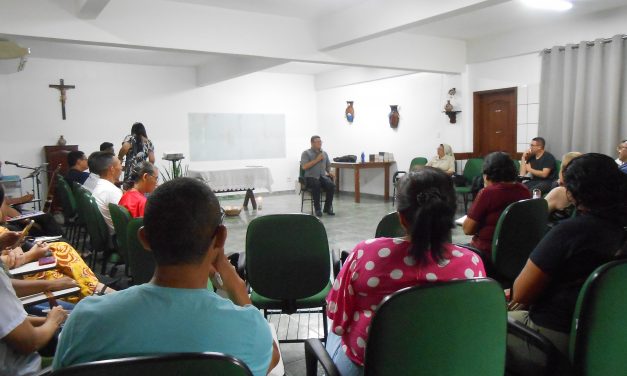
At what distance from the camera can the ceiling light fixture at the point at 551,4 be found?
5.12m

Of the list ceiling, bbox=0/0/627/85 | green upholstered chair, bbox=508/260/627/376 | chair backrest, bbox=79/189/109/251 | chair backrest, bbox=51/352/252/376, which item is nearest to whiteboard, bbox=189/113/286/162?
ceiling, bbox=0/0/627/85

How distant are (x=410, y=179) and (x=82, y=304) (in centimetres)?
96

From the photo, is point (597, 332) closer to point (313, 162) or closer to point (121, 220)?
point (121, 220)

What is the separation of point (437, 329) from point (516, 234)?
1643mm

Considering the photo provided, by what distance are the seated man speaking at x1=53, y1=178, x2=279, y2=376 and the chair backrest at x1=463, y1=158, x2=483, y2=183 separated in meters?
6.56

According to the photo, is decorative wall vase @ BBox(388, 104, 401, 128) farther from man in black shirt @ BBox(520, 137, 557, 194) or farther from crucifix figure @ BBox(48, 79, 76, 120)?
crucifix figure @ BBox(48, 79, 76, 120)

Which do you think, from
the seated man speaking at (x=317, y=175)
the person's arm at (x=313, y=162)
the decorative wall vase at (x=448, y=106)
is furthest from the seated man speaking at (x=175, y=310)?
the decorative wall vase at (x=448, y=106)

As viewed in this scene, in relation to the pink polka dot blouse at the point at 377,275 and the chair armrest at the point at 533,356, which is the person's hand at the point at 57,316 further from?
the chair armrest at the point at 533,356

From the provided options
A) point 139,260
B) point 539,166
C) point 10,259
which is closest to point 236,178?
point 539,166

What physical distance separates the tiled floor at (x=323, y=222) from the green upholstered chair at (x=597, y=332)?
127 centimetres


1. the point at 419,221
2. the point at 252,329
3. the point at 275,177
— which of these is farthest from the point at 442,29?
the point at 252,329

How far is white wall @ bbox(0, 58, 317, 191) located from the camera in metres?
7.65

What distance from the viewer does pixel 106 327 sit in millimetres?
855

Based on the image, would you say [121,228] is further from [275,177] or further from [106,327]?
[275,177]
